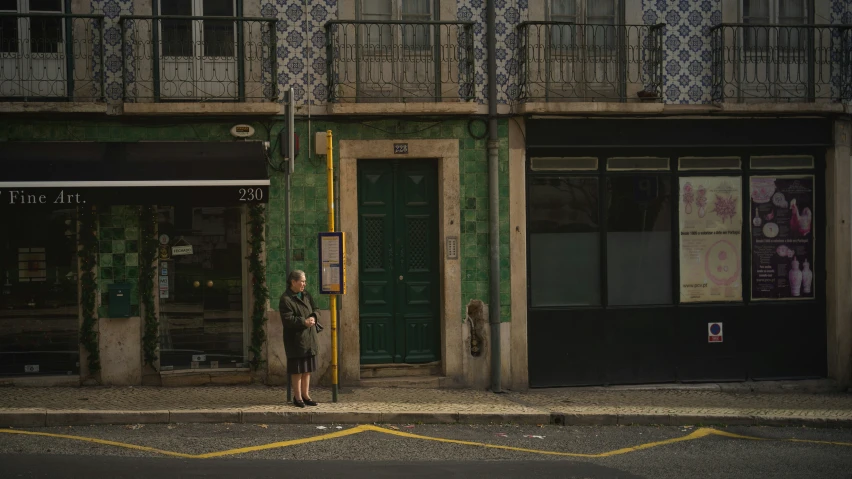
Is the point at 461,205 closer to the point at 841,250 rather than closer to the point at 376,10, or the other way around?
the point at 376,10

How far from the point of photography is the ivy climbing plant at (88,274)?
12922 millimetres

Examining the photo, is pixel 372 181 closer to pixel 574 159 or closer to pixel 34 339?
pixel 574 159

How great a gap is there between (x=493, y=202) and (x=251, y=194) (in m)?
3.17

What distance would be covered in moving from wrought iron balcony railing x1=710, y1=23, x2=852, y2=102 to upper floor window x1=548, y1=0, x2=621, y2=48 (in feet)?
4.76

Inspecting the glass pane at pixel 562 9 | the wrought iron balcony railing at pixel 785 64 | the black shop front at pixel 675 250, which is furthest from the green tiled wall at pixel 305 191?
the wrought iron balcony railing at pixel 785 64

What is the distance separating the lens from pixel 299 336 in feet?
38.0

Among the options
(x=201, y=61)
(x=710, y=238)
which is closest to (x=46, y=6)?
(x=201, y=61)

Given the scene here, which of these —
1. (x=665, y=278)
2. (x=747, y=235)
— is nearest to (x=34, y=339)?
(x=665, y=278)

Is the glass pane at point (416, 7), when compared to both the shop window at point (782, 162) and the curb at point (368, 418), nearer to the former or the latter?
the shop window at point (782, 162)

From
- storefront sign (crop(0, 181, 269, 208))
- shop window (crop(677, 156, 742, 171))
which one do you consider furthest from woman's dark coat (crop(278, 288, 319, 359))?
shop window (crop(677, 156, 742, 171))

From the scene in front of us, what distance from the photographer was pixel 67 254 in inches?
514

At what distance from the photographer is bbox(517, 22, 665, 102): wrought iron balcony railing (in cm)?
1377

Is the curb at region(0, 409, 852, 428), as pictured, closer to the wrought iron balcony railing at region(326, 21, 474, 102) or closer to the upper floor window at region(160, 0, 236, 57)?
the wrought iron balcony railing at region(326, 21, 474, 102)

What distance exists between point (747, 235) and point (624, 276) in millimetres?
1870
